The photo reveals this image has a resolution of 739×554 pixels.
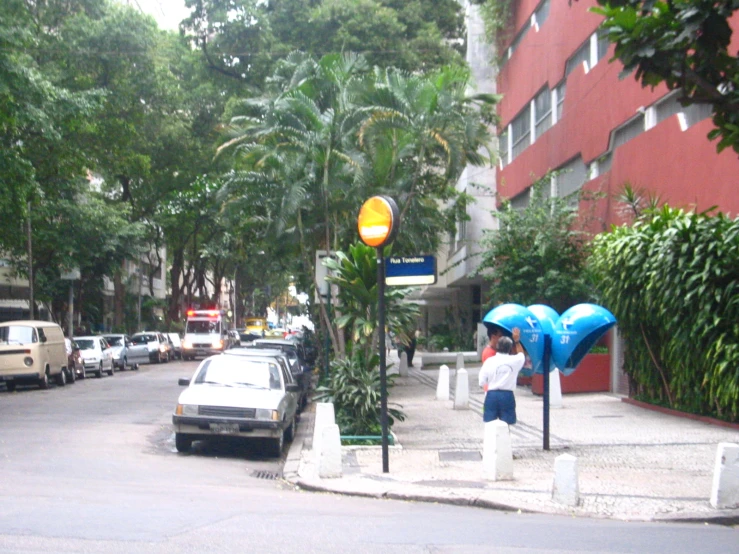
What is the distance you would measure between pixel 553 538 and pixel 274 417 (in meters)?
6.40

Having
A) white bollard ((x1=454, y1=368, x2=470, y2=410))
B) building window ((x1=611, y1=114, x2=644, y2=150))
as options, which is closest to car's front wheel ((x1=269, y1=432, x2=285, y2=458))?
white bollard ((x1=454, y1=368, x2=470, y2=410))

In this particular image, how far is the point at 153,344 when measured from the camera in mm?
46469

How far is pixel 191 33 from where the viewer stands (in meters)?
33.5

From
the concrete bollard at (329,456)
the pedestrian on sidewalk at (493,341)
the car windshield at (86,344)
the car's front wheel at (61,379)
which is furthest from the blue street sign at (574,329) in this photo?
the car windshield at (86,344)

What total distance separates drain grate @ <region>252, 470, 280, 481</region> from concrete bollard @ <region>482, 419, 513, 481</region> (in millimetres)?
2965

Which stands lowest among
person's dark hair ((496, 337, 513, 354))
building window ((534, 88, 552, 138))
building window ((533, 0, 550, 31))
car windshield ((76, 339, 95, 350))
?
car windshield ((76, 339, 95, 350))

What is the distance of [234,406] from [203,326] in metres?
36.3

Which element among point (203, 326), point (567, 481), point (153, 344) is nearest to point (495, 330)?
point (567, 481)

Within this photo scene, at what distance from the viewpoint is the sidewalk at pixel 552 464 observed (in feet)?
32.4

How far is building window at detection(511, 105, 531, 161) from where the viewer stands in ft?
100

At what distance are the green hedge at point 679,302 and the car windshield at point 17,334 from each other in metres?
16.1

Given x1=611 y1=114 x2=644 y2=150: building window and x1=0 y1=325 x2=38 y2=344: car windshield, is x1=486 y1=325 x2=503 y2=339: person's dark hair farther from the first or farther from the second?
x1=0 y1=325 x2=38 y2=344: car windshield

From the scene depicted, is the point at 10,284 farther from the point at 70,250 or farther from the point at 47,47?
the point at 47,47

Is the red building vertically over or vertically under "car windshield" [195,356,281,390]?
over
